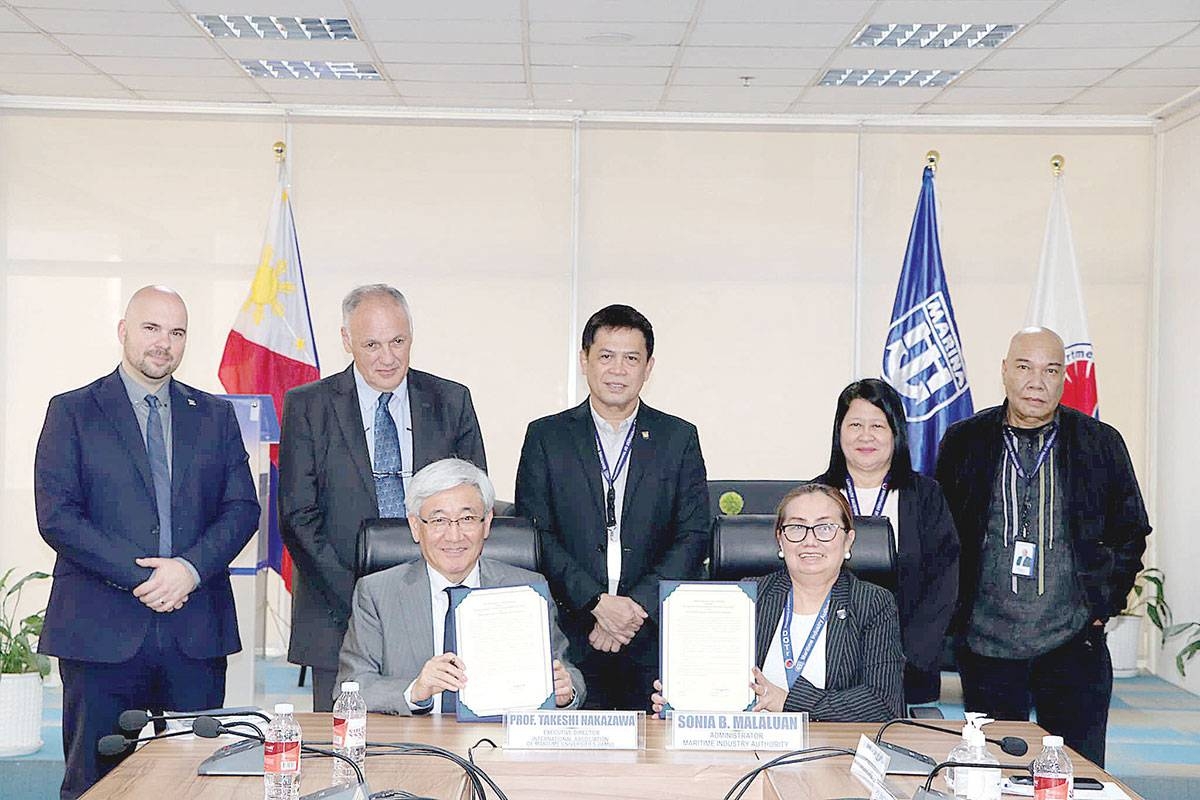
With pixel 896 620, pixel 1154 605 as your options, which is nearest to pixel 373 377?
pixel 896 620

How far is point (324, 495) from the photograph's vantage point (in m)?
3.87

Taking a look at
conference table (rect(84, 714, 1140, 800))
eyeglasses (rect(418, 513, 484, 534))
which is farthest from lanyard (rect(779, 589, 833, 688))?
eyeglasses (rect(418, 513, 484, 534))

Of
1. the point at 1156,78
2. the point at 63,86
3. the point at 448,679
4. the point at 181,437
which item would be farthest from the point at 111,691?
the point at 1156,78

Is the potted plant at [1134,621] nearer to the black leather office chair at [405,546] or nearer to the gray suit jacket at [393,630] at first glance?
the black leather office chair at [405,546]

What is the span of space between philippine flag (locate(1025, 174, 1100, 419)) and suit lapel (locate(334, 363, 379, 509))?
449cm

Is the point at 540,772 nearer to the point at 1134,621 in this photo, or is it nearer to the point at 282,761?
the point at 282,761

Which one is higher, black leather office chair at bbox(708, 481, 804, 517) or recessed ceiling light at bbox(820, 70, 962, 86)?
recessed ceiling light at bbox(820, 70, 962, 86)

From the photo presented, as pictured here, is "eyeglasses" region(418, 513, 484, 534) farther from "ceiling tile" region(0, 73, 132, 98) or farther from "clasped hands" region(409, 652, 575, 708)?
"ceiling tile" region(0, 73, 132, 98)

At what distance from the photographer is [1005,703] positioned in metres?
3.70

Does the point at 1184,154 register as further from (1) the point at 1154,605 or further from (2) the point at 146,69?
(2) the point at 146,69

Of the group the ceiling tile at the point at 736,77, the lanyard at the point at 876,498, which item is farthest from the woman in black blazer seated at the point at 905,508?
the ceiling tile at the point at 736,77

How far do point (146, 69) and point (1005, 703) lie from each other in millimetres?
5168

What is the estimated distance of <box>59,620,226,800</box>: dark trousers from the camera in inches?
139

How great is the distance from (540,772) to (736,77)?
4.79m
